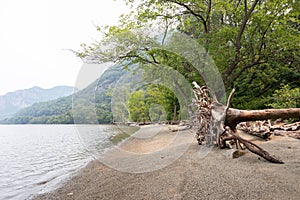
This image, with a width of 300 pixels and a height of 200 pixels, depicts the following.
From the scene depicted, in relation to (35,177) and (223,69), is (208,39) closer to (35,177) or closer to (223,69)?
(223,69)

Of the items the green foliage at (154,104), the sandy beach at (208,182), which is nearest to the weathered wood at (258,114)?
the sandy beach at (208,182)

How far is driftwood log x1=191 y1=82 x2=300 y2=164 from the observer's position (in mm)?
5121

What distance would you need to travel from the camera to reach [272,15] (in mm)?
12250

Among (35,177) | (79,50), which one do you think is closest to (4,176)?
(35,177)

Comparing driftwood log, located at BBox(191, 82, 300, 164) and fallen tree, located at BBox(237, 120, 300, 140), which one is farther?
fallen tree, located at BBox(237, 120, 300, 140)

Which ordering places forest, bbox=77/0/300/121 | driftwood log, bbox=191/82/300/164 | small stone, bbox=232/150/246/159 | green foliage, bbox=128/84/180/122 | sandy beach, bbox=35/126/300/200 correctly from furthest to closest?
green foliage, bbox=128/84/180/122
forest, bbox=77/0/300/121
small stone, bbox=232/150/246/159
driftwood log, bbox=191/82/300/164
sandy beach, bbox=35/126/300/200

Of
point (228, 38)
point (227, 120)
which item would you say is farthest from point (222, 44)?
point (227, 120)

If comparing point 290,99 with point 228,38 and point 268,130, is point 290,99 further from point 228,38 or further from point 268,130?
point 228,38

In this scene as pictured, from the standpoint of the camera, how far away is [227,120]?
21.6ft

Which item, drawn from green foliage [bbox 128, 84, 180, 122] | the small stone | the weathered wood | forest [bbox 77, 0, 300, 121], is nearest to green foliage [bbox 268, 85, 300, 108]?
forest [bbox 77, 0, 300, 121]

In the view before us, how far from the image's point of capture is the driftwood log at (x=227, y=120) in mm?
5121

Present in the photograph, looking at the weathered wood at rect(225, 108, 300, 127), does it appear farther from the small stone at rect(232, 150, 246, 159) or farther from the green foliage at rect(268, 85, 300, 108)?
the green foliage at rect(268, 85, 300, 108)

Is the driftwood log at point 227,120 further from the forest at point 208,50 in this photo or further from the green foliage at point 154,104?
the green foliage at point 154,104

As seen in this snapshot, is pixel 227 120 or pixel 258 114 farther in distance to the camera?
pixel 227 120
